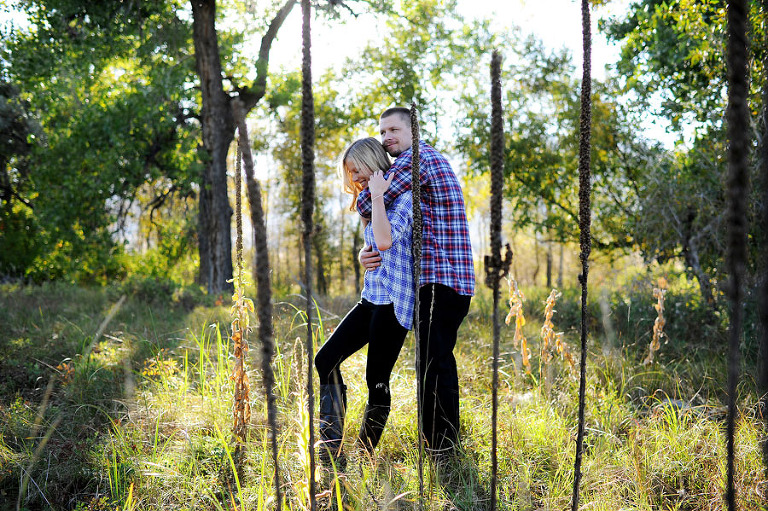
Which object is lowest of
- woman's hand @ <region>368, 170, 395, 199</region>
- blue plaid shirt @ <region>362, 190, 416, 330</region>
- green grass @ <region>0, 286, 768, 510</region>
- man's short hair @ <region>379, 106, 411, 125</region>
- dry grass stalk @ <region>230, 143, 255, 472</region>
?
green grass @ <region>0, 286, 768, 510</region>

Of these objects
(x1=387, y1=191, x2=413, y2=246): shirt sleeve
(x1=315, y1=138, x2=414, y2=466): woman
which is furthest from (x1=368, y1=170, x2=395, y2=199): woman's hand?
(x1=387, y1=191, x2=413, y2=246): shirt sleeve

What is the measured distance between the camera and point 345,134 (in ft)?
55.4

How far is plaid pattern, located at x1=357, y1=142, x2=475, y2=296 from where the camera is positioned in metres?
2.78

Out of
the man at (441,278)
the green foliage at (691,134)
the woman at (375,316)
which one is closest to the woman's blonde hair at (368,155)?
the woman at (375,316)

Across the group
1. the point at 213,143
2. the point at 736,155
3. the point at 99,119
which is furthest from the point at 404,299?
the point at 99,119

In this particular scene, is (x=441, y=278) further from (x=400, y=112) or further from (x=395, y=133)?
→ (x=400, y=112)

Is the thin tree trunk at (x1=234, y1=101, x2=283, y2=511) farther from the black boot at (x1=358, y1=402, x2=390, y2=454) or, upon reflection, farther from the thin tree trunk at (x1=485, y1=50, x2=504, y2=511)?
the black boot at (x1=358, y1=402, x2=390, y2=454)

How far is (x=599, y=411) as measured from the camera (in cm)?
338

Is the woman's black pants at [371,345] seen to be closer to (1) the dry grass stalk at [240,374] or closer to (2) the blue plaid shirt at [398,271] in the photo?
(2) the blue plaid shirt at [398,271]

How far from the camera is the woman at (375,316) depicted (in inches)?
105

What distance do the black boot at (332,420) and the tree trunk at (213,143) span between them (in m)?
7.94

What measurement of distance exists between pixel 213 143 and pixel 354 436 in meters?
8.85

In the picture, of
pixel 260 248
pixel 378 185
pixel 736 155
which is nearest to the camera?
pixel 736 155

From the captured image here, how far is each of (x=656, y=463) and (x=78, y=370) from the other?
12.9ft
